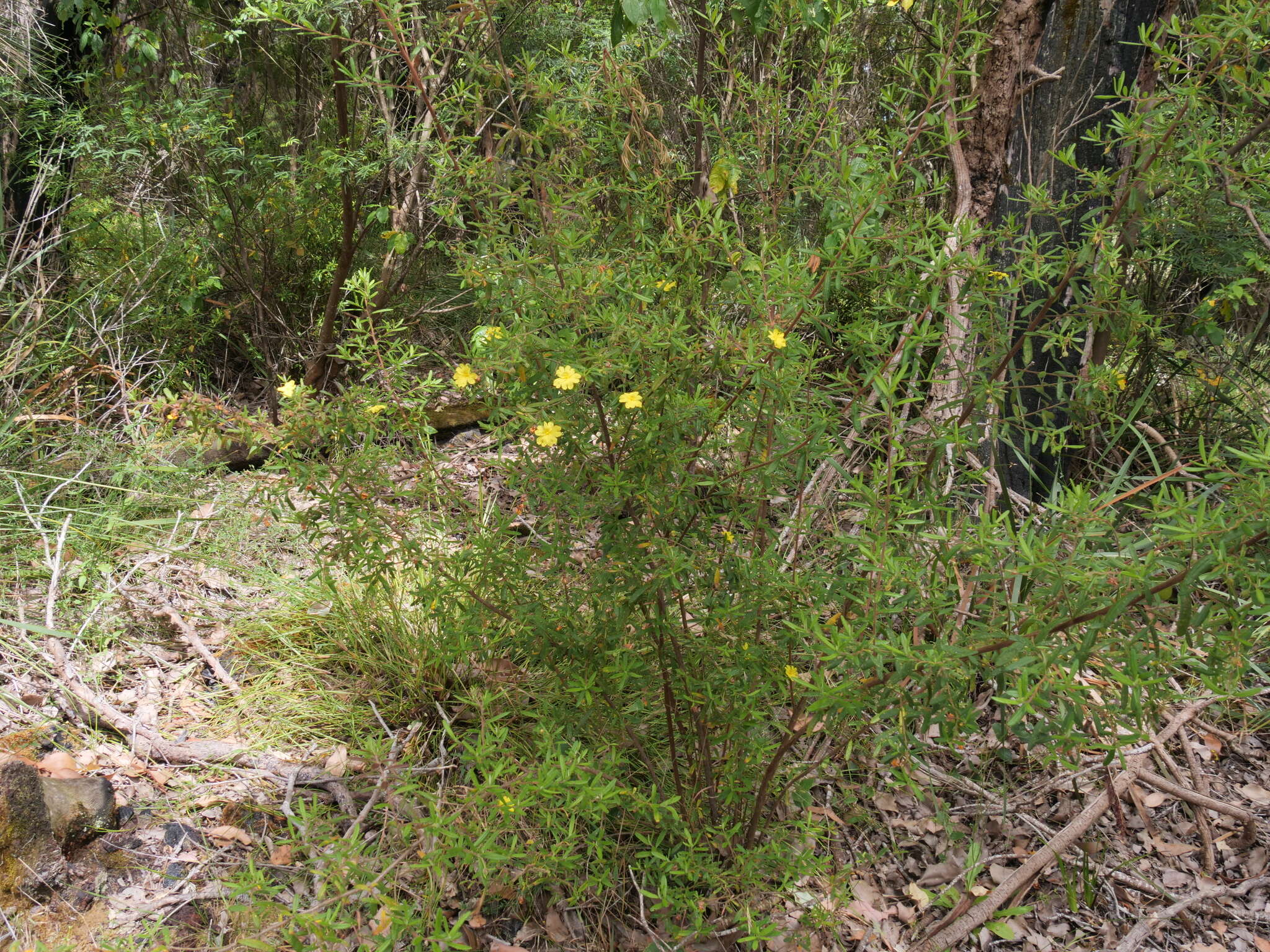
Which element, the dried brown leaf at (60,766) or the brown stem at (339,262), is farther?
the brown stem at (339,262)

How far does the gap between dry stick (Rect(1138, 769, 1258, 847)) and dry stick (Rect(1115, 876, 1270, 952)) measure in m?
0.13

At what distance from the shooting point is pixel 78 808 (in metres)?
2.12

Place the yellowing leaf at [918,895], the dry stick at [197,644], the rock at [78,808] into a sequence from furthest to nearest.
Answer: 1. the dry stick at [197,644]
2. the yellowing leaf at [918,895]
3. the rock at [78,808]

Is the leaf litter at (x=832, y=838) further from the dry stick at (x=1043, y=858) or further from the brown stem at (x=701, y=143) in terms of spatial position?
the brown stem at (x=701, y=143)

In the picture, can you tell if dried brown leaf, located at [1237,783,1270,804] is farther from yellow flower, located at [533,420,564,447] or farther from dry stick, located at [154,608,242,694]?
dry stick, located at [154,608,242,694]

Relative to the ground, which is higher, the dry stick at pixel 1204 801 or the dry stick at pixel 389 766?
the dry stick at pixel 389 766

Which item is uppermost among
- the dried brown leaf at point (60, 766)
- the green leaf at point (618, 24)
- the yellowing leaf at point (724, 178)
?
the green leaf at point (618, 24)

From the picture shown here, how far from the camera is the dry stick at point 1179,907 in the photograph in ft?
7.55

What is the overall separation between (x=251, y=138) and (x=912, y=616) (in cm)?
392

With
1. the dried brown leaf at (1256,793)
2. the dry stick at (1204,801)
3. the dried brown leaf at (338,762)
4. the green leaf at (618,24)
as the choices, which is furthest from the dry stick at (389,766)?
the dried brown leaf at (1256,793)

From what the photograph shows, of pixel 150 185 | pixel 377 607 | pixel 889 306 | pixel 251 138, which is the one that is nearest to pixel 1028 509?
pixel 889 306

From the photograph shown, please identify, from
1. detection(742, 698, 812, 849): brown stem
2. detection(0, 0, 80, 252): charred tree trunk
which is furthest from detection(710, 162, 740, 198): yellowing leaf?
detection(0, 0, 80, 252): charred tree trunk

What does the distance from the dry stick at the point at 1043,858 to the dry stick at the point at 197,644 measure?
2.04 metres

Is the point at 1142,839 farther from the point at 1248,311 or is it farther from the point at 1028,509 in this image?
the point at 1248,311
